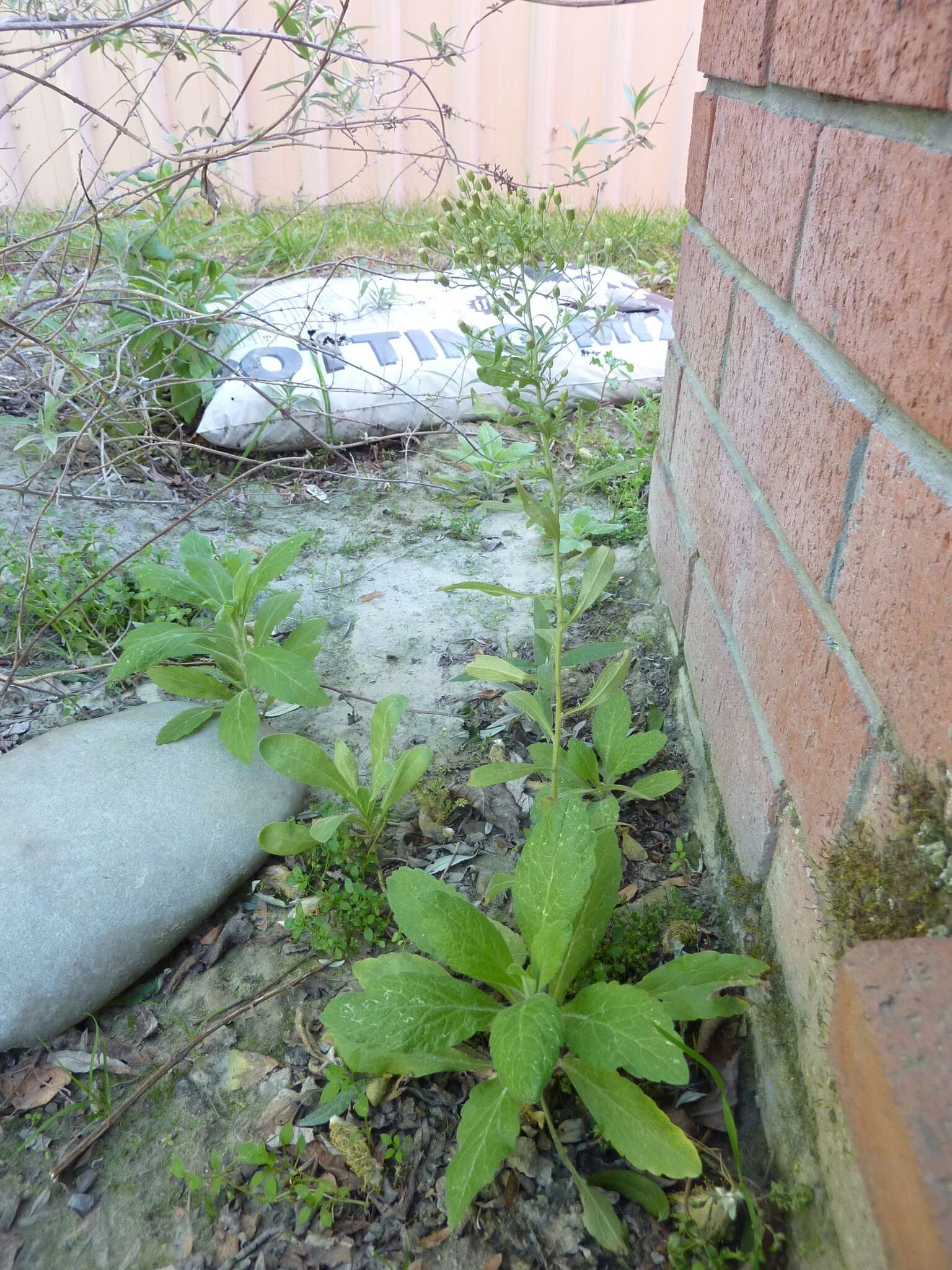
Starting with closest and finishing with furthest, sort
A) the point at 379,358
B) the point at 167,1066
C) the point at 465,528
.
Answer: the point at 167,1066 < the point at 465,528 < the point at 379,358

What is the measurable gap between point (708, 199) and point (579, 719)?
1108 millimetres

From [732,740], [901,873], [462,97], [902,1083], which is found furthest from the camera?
[462,97]

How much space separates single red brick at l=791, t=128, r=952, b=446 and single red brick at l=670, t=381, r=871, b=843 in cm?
32

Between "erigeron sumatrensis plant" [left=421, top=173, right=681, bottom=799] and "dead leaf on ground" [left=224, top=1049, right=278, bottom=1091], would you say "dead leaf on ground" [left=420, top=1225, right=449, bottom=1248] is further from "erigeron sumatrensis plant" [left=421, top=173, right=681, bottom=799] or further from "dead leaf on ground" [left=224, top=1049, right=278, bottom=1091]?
"erigeron sumatrensis plant" [left=421, top=173, right=681, bottom=799]

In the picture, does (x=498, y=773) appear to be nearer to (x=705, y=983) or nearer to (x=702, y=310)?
(x=705, y=983)

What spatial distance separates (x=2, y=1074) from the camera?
1403 mm

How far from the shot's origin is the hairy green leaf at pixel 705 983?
116 centimetres

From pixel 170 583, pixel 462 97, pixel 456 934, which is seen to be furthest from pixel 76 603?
pixel 462 97

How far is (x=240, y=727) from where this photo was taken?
1718mm

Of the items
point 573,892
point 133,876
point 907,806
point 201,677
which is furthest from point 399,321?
point 907,806

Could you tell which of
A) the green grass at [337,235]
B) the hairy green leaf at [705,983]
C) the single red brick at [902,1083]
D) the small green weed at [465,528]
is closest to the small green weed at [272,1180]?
the hairy green leaf at [705,983]

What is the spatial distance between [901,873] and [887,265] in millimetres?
622

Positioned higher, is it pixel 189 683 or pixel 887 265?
pixel 887 265

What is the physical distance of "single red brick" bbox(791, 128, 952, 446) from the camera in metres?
0.81
